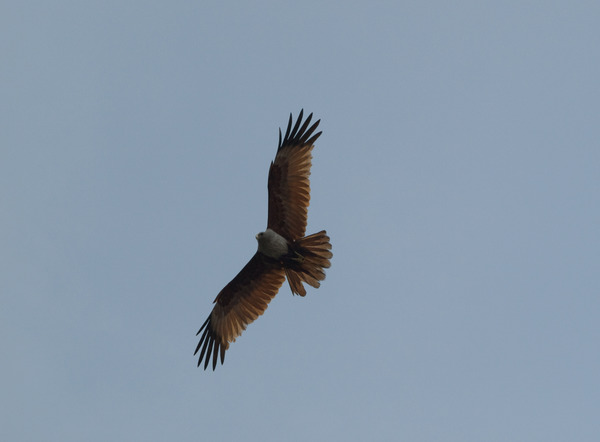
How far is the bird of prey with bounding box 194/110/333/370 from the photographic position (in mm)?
13531

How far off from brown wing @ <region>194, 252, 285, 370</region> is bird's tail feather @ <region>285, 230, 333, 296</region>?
831 mm

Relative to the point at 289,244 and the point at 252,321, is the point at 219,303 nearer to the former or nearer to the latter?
the point at 252,321

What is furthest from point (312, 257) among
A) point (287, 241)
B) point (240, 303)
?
point (240, 303)

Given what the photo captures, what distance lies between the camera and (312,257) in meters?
13.5

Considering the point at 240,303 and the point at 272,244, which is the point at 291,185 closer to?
the point at 272,244

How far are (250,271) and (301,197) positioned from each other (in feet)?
5.95

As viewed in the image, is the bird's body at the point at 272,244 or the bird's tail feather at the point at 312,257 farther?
the bird's body at the point at 272,244

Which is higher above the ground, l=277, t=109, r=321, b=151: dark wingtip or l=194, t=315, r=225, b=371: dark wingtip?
l=277, t=109, r=321, b=151: dark wingtip

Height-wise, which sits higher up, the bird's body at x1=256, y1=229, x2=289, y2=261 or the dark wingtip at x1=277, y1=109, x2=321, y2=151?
the dark wingtip at x1=277, y1=109, x2=321, y2=151

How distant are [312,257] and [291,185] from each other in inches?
51.9

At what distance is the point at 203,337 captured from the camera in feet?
49.3

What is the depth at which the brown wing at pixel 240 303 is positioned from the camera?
14523mm

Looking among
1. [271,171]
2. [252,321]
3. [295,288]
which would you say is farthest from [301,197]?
[252,321]

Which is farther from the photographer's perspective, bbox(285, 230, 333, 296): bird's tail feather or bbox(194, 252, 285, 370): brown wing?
bbox(194, 252, 285, 370): brown wing
